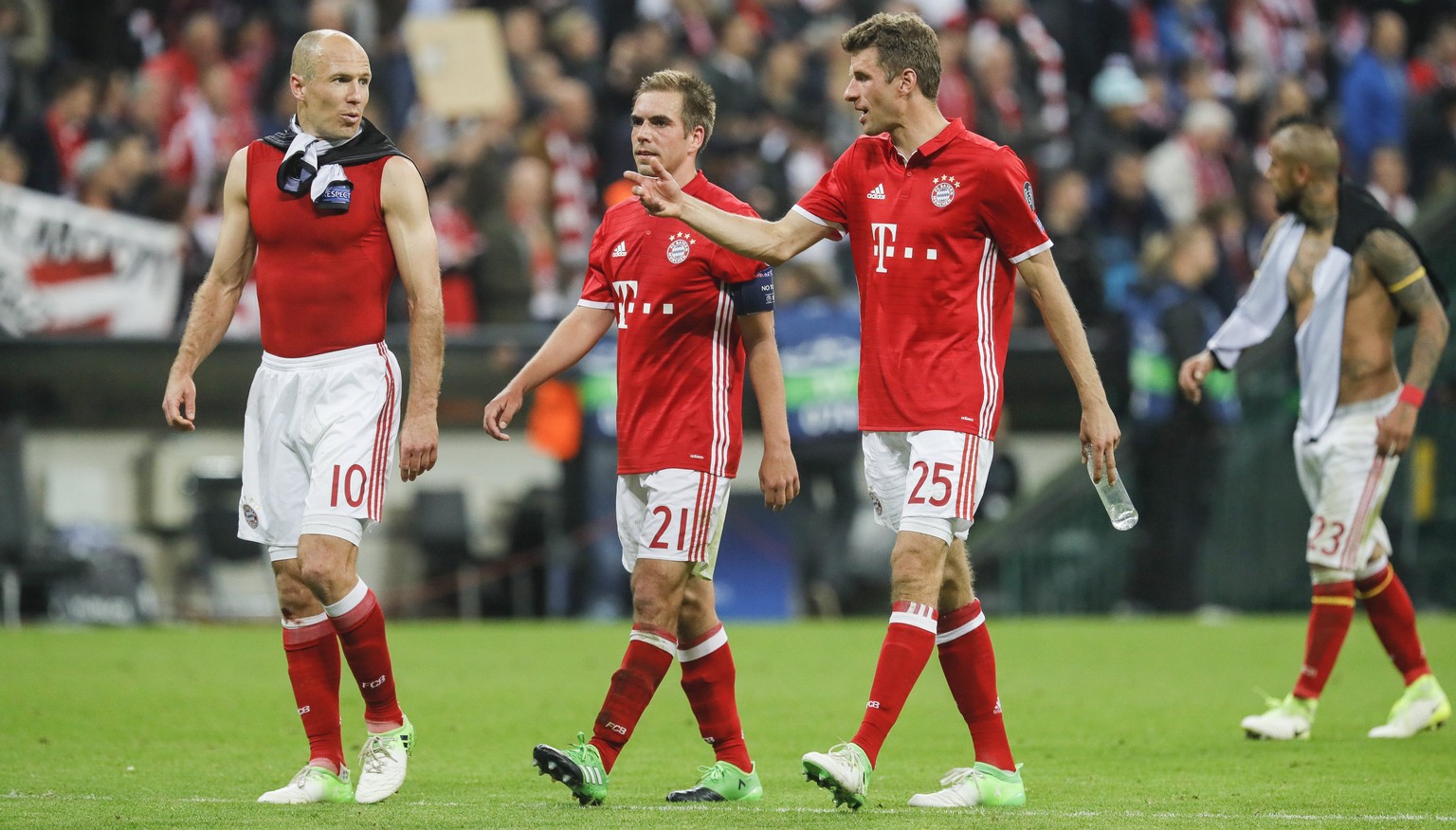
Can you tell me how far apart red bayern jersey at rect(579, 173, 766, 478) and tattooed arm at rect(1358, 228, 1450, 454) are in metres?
3.60

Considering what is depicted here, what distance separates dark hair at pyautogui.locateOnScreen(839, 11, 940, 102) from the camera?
670 centimetres

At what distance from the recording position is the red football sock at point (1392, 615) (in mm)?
9445

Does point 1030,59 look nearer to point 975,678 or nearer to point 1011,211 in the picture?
point 1011,211

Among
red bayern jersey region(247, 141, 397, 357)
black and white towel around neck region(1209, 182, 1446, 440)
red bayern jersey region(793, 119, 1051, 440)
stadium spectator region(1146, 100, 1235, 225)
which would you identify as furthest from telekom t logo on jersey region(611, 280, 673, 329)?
stadium spectator region(1146, 100, 1235, 225)

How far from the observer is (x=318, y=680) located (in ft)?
23.1

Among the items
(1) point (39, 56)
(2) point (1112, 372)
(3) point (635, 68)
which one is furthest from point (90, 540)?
(2) point (1112, 372)

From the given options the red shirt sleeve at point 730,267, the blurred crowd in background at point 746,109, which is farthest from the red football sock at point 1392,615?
the blurred crowd in background at point 746,109

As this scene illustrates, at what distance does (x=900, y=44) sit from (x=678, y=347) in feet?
4.18

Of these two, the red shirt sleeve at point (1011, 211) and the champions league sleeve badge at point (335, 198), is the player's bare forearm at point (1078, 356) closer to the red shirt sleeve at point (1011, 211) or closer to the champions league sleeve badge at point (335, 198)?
the red shirt sleeve at point (1011, 211)

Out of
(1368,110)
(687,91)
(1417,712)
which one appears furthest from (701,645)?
(1368,110)

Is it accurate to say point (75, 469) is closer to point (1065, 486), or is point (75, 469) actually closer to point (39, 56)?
point (39, 56)

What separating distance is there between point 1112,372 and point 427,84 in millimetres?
6778

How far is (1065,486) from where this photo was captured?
17.5m

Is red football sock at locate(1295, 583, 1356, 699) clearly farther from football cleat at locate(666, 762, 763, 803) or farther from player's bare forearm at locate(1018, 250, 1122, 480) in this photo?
football cleat at locate(666, 762, 763, 803)
